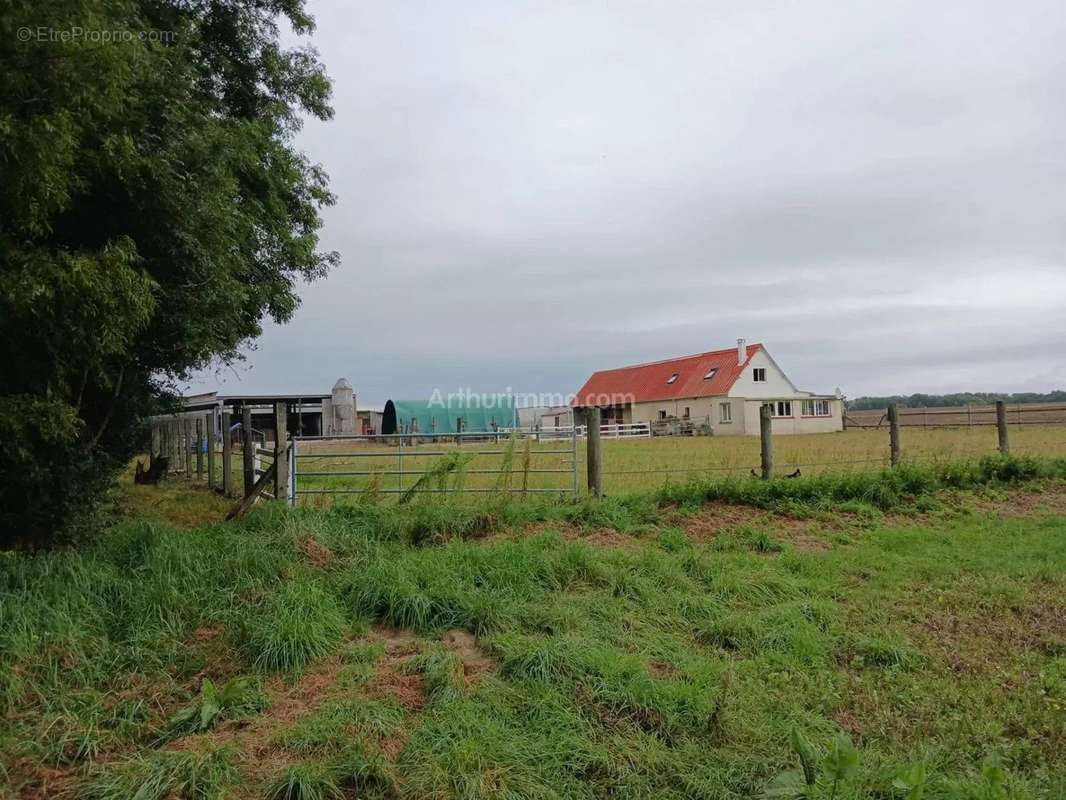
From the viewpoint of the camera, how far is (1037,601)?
520 centimetres

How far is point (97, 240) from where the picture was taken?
220 inches

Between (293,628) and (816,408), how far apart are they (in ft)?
128

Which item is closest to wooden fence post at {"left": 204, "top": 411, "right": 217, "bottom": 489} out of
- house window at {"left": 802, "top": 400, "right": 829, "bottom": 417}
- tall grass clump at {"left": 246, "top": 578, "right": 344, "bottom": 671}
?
tall grass clump at {"left": 246, "top": 578, "right": 344, "bottom": 671}

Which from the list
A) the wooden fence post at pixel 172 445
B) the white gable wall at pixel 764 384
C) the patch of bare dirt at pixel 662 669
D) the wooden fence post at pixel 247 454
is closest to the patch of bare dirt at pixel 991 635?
the patch of bare dirt at pixel 662 669

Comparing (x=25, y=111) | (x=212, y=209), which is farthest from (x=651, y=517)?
(x=25, y=111)

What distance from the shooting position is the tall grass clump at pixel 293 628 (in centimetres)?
416

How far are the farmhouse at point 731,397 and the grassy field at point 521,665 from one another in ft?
95.3

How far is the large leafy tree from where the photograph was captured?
14.2 ft

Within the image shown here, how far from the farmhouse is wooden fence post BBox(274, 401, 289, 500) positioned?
28530 millimetres

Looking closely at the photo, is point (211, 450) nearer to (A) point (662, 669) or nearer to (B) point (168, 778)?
(B) point (168, 778)

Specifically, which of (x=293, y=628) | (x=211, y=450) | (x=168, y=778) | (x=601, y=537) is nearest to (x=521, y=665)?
(x=293, y=628)

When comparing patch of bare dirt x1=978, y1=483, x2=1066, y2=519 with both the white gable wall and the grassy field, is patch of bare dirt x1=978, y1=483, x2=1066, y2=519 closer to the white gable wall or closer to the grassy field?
the grassy field

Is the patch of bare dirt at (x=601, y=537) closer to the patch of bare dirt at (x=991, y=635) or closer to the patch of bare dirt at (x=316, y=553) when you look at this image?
the patch of bare dirt at (x=316, y=553)

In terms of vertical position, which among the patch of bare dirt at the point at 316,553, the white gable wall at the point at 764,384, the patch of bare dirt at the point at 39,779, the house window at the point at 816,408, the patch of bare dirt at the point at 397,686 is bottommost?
the patch of bare dirt at the point at 39,779
